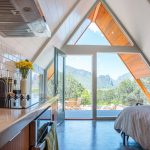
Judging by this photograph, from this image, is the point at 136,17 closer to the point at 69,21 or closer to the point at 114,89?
the point at 69,21

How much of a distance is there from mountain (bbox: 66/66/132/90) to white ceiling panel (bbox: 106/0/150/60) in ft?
4.72

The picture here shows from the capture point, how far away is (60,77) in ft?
21.9

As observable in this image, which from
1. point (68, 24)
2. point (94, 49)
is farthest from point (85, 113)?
point (68, 24)

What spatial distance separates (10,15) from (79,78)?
600 cm

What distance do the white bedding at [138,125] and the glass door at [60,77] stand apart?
7.61 feet

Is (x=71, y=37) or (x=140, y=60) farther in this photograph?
(x=140, y=60)

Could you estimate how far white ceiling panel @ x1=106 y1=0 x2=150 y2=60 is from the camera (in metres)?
5.08

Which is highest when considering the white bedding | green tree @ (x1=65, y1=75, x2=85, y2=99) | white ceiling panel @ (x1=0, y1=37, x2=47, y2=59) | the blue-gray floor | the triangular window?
the triangular window

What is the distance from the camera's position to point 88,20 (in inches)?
278

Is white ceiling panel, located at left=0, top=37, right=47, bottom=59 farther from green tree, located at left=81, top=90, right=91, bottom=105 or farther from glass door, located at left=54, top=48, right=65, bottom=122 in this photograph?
green tree, located at left=81, top=90, right=91, bottom=105

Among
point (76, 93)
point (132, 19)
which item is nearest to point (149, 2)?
point (132, 19)

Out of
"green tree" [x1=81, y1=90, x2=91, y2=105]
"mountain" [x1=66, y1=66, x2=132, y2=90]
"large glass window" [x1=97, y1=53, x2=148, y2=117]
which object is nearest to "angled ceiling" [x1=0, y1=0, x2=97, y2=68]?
"mountain" [x1=66, y1=66, x2=132, y2=90]

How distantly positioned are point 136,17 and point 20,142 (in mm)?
4951

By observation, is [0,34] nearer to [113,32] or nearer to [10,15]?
[10,15]
